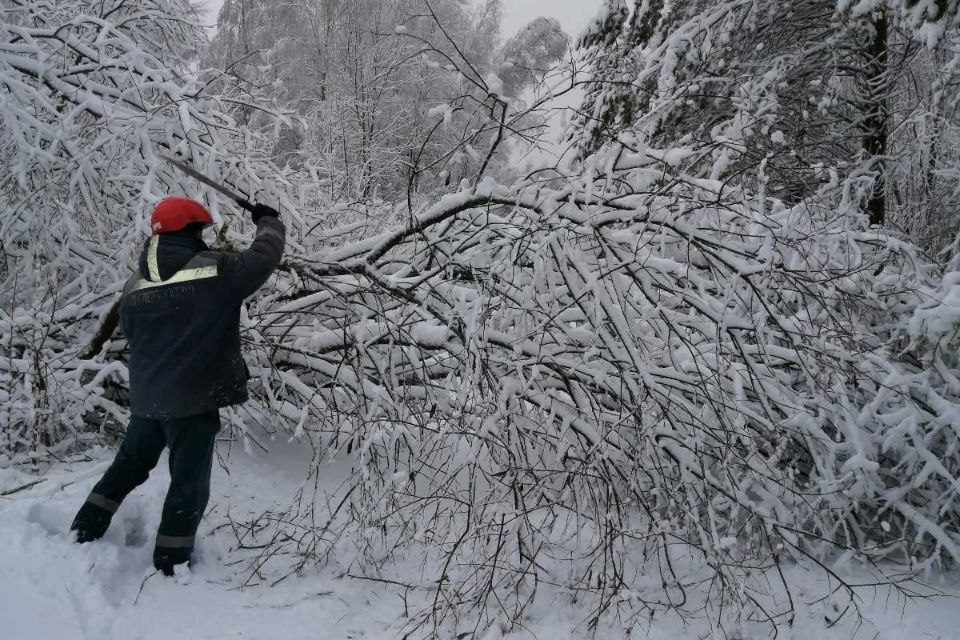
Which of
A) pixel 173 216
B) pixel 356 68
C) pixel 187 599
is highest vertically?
pixel 356 68

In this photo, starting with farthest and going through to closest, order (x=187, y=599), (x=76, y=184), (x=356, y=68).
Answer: (x=356, y=68) → (x=76, y=184) → (x=187, y=599)

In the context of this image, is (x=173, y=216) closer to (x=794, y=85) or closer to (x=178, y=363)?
(x=178, y=363)

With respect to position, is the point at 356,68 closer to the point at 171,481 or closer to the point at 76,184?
the point at 76,184

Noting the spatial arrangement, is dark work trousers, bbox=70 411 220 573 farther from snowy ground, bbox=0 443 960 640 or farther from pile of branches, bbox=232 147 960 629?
pile of branches, bbox=232 147 960 629

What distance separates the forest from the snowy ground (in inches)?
1.6

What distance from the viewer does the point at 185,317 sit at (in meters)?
2.72

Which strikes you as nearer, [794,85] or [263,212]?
[263,212]

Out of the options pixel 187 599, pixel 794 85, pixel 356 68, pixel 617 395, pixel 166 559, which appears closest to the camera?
pixel 187 599

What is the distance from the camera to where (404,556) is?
3111 mm

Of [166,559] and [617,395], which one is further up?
[617,395]

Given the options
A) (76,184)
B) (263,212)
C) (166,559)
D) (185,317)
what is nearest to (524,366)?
(263,212)

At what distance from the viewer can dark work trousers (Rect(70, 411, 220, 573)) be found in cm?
270

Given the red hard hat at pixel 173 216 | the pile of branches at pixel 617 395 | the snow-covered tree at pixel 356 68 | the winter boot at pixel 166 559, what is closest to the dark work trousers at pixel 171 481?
the winter boot at pixel 166 559

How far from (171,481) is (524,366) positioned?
5.14 feet
